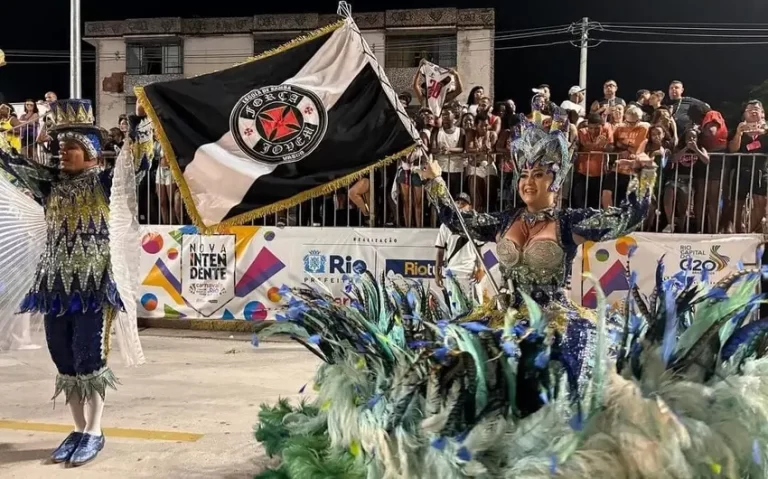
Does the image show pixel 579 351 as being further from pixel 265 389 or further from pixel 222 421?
pixel 265 389

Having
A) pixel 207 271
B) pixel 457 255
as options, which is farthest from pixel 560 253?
pixel 207 271

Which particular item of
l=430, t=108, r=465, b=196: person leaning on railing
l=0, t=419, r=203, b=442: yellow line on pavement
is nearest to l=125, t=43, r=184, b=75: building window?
l=430, t=108, r=465, b=196: person leaning on railing

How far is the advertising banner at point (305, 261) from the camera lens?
22.8 feet

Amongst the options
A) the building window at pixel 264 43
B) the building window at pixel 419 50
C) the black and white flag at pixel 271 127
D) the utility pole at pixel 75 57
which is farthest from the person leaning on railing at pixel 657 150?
the building window at pixel 264 43

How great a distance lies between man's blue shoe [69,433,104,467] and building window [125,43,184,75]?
2139cm

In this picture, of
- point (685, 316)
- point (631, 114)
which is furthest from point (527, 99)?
point (685, 316)

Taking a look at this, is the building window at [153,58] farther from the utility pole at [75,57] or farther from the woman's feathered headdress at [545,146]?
the woman's feathered headdress at [545,146]

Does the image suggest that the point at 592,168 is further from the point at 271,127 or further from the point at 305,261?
the point at 271,127

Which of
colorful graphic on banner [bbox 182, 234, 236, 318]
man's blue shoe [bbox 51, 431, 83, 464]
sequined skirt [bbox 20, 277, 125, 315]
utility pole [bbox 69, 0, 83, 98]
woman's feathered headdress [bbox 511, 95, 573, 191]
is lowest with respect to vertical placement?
man's blue shoe [bbox 51, 431, 83, 464]

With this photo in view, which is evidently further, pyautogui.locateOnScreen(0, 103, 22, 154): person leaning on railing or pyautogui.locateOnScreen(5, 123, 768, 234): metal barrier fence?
pyautogui.locateOnScreen(0, 103, 22, 154): person leaning on railing

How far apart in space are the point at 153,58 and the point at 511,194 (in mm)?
19815

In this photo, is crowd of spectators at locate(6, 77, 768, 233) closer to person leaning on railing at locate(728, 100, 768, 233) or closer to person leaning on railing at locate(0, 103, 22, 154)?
person leaning on railing at locate(728, 100, 768, 233)

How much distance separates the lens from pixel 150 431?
13.6 ft

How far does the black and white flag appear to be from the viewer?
377 centimetres
